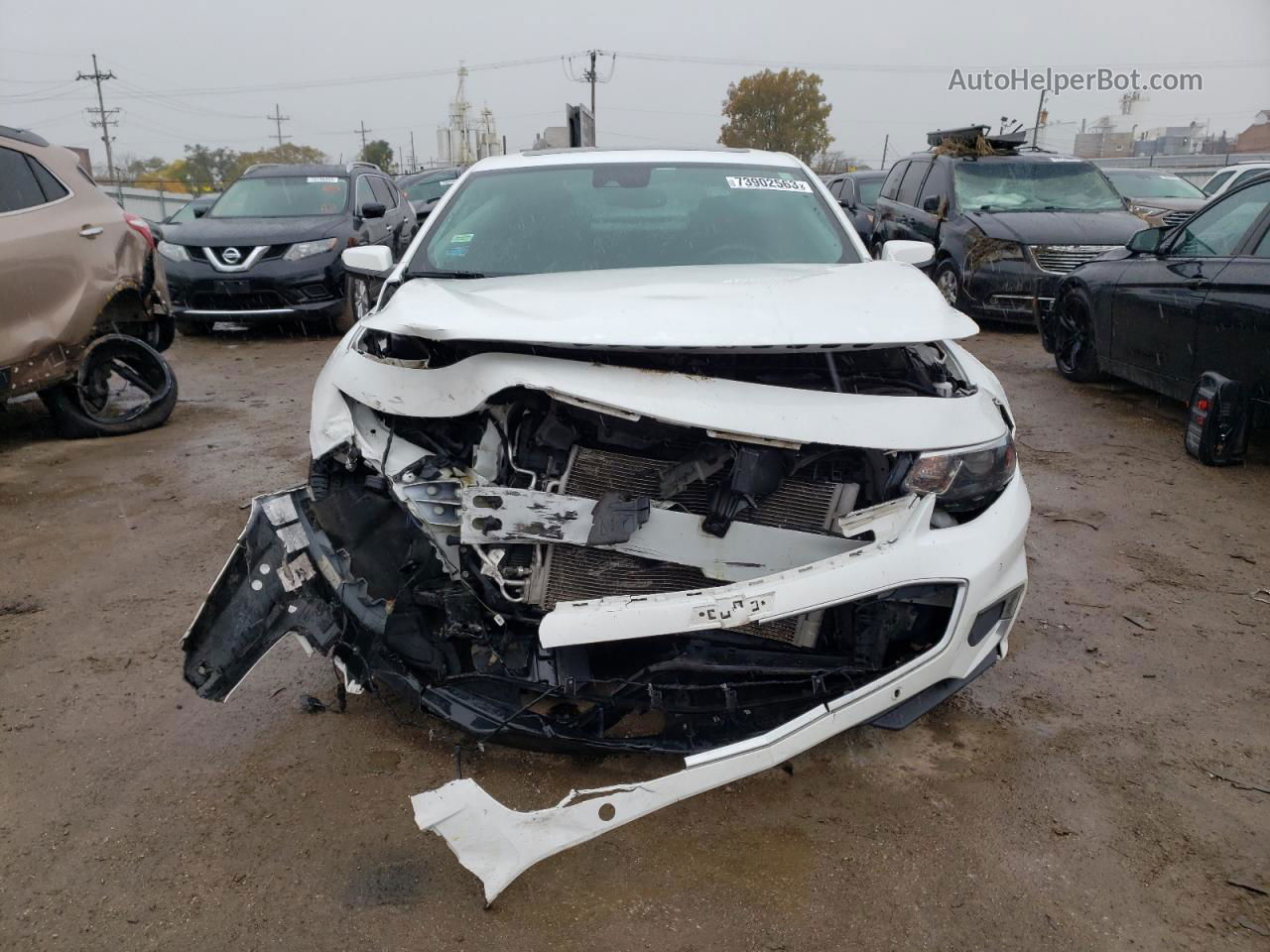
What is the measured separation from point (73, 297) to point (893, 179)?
9.46 meters

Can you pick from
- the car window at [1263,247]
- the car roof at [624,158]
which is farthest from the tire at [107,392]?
the car window at [1263,247]

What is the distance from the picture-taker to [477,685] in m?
2.46

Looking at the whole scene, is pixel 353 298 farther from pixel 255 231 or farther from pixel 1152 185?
pixel 1152 185

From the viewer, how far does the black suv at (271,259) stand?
8867mm

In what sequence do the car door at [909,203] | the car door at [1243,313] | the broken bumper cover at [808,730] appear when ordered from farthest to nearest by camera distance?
1. the car door at [909,203]
2. the car door at [1243,313]
3. the broken bumper cover at [808,730]

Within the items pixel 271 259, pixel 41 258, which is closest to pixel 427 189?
pixel 271 259

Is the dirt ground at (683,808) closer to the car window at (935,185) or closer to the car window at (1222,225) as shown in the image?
the car window at (1222,225)

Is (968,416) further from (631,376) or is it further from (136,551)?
(136,551)

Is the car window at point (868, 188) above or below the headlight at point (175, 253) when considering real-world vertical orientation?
above

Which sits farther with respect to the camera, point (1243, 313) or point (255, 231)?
point (255, 231)

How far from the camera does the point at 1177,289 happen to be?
5.64 m

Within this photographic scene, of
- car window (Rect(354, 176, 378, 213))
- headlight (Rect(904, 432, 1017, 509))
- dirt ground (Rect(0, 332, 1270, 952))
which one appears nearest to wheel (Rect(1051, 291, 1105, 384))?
dirt ground (Rect(0, 332, 1270, 952))

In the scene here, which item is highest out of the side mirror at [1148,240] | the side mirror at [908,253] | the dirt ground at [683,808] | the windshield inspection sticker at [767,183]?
the windshield inspection sticker at [767,183]

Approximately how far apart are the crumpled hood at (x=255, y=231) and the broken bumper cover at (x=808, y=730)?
8039 mm
